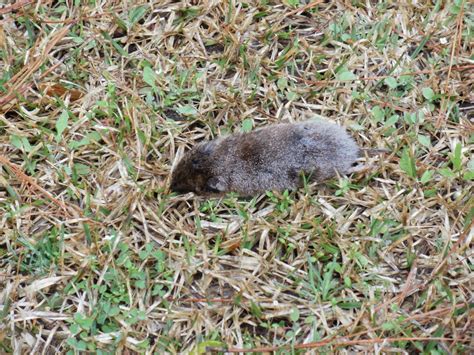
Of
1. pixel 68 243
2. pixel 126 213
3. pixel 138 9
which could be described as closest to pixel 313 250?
pixel 126 213

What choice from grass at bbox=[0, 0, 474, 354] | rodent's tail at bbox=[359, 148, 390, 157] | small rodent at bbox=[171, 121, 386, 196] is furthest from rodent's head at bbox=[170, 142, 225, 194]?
rodent's tail at bbox=[359, 148, 390, 157]

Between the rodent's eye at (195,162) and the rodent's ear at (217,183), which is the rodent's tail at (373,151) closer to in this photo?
the rodent's ear at (217,183)

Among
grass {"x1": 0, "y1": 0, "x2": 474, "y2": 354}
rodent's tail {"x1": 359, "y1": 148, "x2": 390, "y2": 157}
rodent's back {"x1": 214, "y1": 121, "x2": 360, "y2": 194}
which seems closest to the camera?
grass {"x1": 0, "y1": 0, "x2": 474, "y2": 354}

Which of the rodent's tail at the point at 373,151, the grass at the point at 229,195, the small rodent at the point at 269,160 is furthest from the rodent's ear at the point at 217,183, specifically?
the rodent's tail at the point at 373,151

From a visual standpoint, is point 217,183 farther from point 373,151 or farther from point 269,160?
point 373,151

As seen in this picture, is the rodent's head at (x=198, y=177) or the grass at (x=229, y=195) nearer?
the grass at (x=229, y=195)

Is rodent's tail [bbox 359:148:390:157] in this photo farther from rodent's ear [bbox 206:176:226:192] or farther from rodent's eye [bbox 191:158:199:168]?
rodent's eye [bbox 191:158:199:168]
